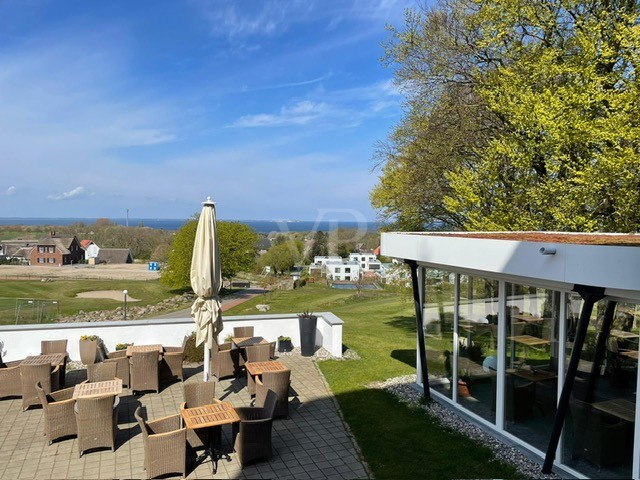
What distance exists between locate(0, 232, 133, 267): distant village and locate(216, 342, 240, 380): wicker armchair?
98724mm

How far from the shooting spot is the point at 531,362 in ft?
22.1

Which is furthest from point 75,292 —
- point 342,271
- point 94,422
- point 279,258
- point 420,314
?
point 420,314

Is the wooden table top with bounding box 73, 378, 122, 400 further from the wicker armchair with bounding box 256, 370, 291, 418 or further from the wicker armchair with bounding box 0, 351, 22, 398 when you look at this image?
the wicker armchair with bounding box 256, 370, 291, 418

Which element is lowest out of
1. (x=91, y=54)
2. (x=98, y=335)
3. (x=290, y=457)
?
(x=290, y=457)

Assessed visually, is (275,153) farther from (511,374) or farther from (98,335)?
(511,374)

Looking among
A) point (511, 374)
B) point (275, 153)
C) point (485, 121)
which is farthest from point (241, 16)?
point (275, 153)

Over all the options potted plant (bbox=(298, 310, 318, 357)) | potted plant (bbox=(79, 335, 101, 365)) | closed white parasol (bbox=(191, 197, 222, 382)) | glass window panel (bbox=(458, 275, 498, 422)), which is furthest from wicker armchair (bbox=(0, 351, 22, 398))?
glass window panel (bbox=(458, 275, 498, 422))

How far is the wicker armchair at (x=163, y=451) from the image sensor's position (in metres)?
5.61

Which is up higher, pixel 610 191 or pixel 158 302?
pixel 610 191

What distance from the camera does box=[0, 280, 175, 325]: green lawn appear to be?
43209mm

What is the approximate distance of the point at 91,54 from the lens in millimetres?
16453

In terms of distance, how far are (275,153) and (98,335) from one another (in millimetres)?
30041

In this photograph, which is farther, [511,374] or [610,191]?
[610,191]

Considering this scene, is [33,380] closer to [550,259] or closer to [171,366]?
[171,366]
